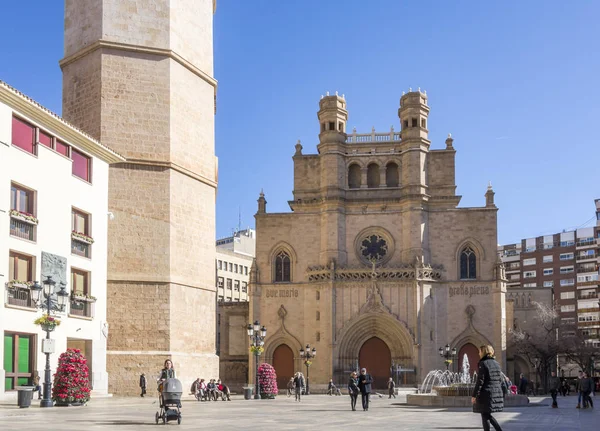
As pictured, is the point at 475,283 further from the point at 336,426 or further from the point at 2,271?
the point at 336,426

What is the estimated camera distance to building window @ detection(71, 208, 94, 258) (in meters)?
30.6

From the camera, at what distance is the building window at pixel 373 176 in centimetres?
6009

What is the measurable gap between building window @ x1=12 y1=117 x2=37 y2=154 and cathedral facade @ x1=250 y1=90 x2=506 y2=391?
30758mm

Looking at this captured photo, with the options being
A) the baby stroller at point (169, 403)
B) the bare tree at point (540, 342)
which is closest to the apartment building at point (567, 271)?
the bare tree at point (540, 342)

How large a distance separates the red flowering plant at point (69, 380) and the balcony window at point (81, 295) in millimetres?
→ 5689

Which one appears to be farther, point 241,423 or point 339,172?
point 339,172

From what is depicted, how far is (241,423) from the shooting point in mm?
18469

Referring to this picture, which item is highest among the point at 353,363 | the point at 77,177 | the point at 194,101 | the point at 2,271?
the point at 194,101

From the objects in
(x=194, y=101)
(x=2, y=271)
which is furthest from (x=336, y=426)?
(x=194, y=101)

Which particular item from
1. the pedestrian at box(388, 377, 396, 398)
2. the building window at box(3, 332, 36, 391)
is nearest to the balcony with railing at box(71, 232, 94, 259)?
the building window at box(3, 332, 36, 391)

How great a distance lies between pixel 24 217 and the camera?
2750 centimetres

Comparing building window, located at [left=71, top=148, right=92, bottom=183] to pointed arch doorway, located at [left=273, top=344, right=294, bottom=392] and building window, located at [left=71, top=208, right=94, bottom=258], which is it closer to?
building window, located at [left=71, top=208, right=94, bottom=258]

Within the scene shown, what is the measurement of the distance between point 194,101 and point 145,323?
365 inches

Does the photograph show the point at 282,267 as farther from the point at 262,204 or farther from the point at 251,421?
the point at 251,421
